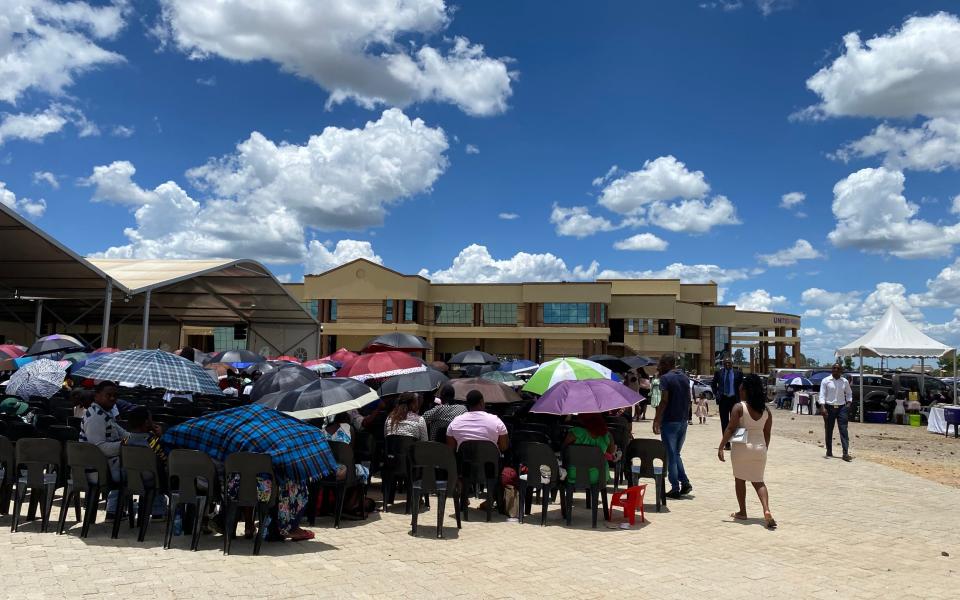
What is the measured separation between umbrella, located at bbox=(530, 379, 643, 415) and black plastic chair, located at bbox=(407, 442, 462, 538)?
4.31 feet

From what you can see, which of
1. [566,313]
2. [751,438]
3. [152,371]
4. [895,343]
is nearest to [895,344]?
[895,343]

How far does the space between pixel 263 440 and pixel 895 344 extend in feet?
74.3

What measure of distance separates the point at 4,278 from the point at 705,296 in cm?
5332

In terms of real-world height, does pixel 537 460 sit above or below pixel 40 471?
above

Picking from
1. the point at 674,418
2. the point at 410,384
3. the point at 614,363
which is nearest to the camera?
the point at 674,418

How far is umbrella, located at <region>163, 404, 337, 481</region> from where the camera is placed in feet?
20.0

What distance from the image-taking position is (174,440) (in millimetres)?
6328

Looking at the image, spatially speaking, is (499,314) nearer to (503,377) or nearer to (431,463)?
(503,377)

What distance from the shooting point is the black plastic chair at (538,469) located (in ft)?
24.5

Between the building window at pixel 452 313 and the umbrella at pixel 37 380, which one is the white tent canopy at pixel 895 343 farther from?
the building window at pixel 452 313

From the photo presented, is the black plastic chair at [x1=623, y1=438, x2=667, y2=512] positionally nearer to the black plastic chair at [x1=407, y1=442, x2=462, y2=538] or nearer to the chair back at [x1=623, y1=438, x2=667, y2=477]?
the chair back at [x1=623, y1=438, x2=667, y2=477]

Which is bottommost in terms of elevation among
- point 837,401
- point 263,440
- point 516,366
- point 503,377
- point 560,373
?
point 263,440

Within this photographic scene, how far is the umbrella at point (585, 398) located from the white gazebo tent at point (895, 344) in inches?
705

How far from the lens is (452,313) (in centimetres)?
5616
